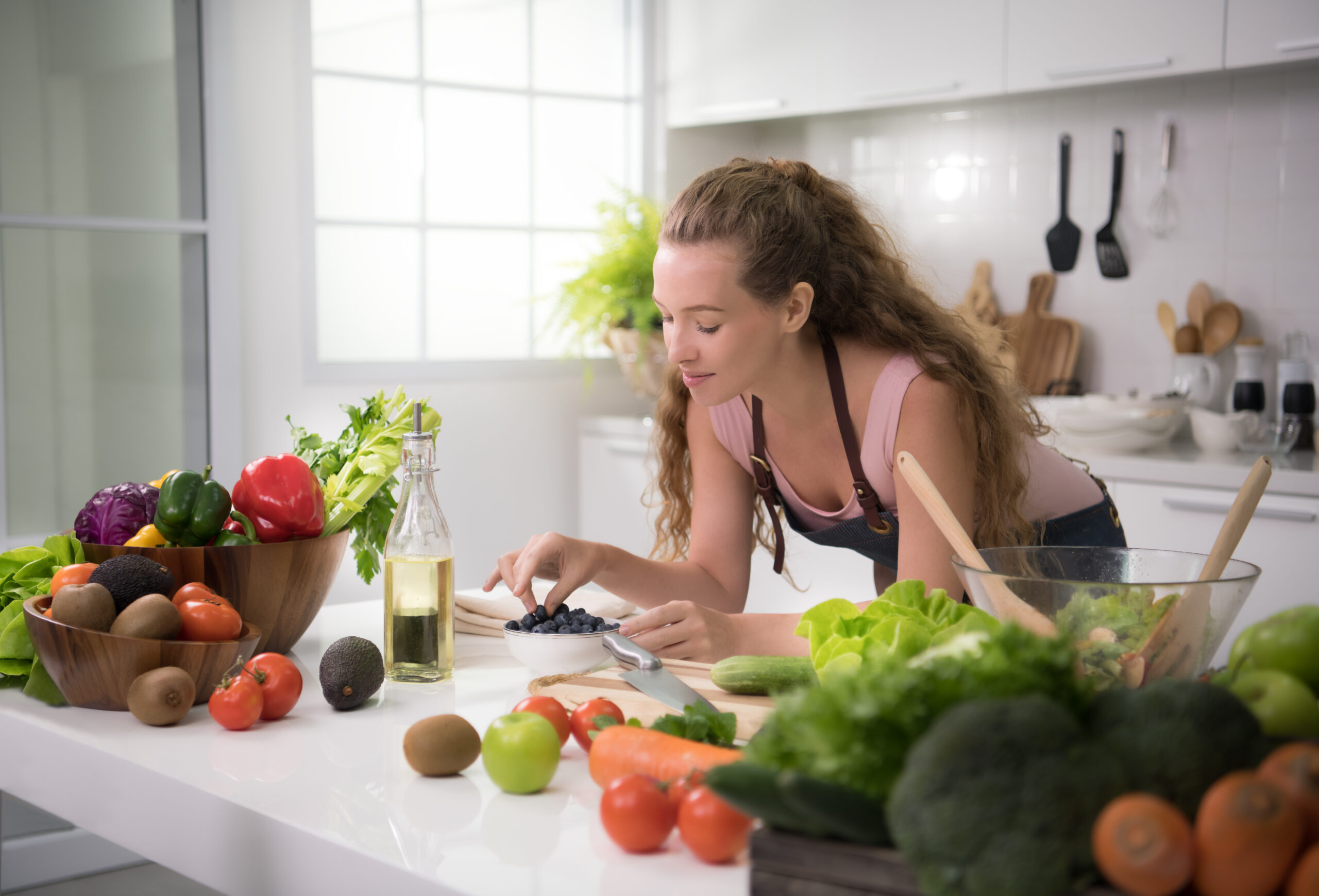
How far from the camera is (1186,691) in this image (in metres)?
0.60

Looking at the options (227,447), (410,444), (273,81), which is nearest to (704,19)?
(273,81)

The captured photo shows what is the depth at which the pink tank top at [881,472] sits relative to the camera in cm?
168

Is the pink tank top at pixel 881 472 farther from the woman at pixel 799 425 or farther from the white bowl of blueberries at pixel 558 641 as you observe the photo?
the white bowl of blueberries at pixel 558 641

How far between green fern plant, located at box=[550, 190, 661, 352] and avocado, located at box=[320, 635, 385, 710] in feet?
8.15

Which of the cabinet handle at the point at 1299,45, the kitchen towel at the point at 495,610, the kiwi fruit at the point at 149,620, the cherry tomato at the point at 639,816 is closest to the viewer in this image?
the cherry tomato at the point at 639,816

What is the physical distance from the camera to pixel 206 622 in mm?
1111

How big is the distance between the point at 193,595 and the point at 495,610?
439 mm

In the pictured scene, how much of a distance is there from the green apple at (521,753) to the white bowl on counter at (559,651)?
1.10 feet

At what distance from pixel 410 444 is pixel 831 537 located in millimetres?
887

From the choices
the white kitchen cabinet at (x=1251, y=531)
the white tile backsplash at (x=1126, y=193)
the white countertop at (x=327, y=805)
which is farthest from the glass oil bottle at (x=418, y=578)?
the white tile backsplash at (x=1126, y=193)

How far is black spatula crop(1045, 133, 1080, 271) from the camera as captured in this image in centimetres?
335

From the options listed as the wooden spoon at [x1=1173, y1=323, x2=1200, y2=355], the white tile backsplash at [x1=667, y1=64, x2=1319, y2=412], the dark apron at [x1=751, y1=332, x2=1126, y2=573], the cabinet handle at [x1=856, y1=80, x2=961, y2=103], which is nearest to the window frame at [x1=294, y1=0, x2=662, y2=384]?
the white tile backsplash at [x1=667, y1=64, x2=1319, y2=412]

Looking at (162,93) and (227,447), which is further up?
(162,93)

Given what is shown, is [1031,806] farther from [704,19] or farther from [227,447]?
[704,19]
